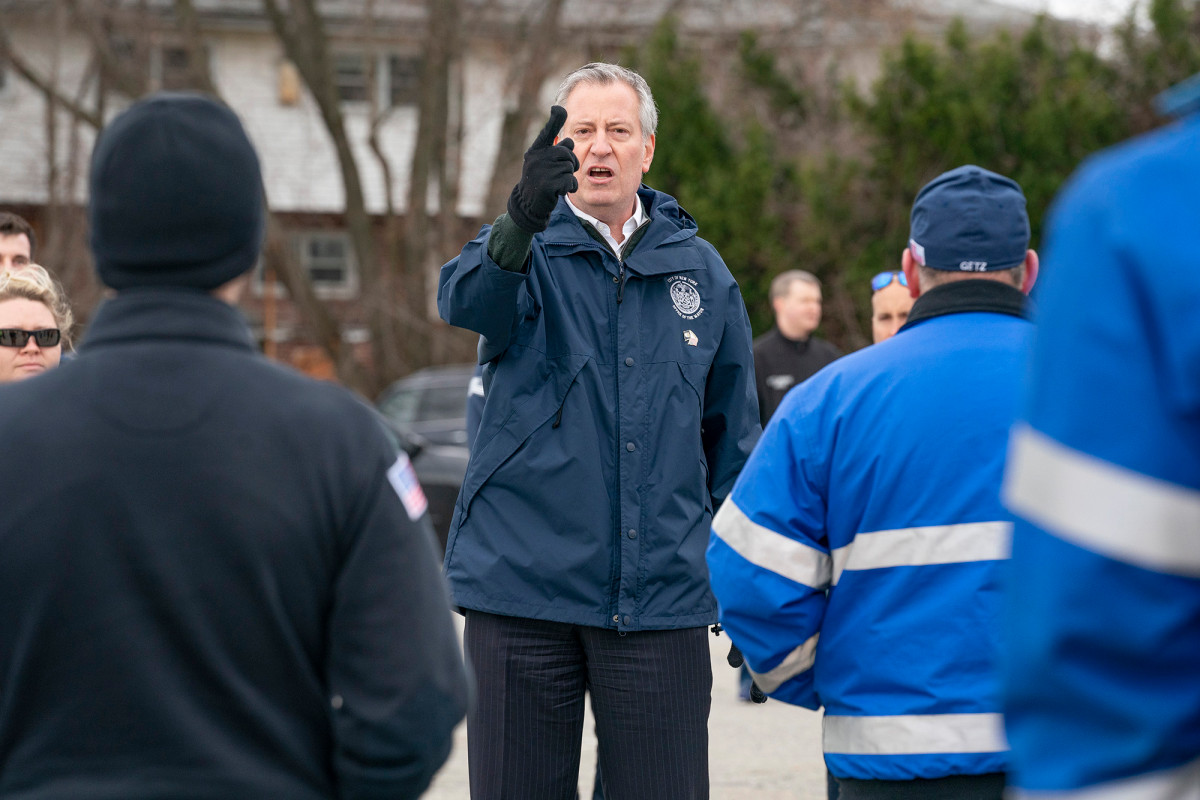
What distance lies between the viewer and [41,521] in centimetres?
171

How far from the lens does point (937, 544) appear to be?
243 centimetres

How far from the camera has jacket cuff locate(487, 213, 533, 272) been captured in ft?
9.98

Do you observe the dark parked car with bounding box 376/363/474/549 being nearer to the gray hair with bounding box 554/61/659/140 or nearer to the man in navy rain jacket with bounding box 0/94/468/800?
the gray hair with bounding box 554/61/659/140

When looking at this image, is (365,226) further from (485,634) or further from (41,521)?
(41,521)

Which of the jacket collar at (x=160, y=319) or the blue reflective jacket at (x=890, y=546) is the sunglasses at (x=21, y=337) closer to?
the jacket collar at (x=160, y=319)

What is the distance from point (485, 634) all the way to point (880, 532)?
46.5 inches

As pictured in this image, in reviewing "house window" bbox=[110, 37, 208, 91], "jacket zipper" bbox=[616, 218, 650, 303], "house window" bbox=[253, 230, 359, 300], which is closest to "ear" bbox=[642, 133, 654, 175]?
"jacket zipper" bbox=[616, 218, 650, 303]

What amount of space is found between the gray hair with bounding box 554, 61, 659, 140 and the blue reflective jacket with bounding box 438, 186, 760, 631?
14.9 inches

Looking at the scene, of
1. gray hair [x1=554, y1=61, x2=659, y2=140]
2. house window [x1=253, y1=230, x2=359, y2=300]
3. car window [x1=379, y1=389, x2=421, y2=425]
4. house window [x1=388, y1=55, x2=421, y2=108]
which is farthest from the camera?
house window [x1=253, y1=230, x2=359, y2=300]

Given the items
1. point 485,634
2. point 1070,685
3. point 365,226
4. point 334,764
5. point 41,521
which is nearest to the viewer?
point 1070,685

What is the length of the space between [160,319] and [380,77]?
22764mm

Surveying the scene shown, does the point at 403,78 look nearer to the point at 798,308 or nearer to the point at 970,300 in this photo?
the point at 798,308

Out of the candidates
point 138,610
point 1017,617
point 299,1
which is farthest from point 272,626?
point 299,1

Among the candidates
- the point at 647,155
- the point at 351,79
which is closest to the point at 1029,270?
the point at 647,155
